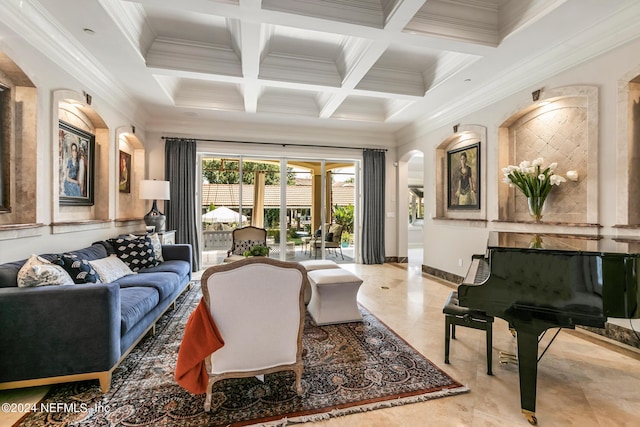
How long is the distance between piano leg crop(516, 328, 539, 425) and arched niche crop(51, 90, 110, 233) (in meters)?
4.14

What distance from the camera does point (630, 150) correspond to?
276 cm

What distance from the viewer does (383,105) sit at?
232 inches

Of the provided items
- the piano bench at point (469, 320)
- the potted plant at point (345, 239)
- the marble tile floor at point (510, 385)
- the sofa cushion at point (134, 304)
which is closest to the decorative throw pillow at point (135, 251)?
the sofa cushion at point (134, 304)

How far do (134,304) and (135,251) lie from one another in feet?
5.21

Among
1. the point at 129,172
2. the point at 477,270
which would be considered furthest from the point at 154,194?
the point at 477,270

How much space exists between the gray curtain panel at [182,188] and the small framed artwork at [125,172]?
723 millimetres

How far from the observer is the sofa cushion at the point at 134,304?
224cm

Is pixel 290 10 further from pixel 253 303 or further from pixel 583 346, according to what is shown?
pixel 583 346

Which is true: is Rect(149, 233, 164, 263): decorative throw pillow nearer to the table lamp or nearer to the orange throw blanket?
the table lamp

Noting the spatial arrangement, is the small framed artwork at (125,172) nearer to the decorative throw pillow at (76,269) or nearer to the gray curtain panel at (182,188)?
the gray curtain panel at (182,188)

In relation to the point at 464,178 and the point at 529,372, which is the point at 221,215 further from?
the point at 529,372

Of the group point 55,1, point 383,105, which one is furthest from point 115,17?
point 383,105

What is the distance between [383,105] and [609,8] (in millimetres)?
3540

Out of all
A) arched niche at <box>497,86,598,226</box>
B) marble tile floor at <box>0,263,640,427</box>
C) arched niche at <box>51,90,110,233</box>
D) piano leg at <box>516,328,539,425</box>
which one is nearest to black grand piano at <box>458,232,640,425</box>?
piano leg at <box>516,328,539,425</box>
